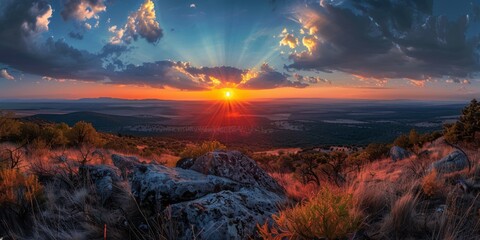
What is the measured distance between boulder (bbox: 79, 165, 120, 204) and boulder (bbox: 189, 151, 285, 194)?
1615 mm

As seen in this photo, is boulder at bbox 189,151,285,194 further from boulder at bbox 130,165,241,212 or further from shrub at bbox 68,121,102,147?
shrub at bbox 68,121,102,147

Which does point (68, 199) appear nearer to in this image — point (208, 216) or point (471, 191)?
point (208, 216)

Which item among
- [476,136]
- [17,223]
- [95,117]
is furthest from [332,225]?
[95,117]

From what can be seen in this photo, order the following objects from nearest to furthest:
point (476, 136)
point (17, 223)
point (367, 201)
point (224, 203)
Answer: point (224, 203), point (17, 223), point (367, 201), point (476, 136)

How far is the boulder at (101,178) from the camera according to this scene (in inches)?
210

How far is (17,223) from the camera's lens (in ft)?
13.8

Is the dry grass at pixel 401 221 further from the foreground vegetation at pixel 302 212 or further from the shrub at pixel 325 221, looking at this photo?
the shrub at pixel 325 221

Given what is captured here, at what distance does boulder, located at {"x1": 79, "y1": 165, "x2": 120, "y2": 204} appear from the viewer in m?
5.34

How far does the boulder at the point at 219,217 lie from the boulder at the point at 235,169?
5.96 ft

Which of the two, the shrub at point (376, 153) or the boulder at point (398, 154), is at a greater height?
the boulder at point (398, 154)

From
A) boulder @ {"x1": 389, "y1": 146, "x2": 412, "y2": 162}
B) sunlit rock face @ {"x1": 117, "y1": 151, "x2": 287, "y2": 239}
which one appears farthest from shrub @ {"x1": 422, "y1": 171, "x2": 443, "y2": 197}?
boulder @ {"x1": 389, "y1": 146, "x2": 412, "y2": 162}

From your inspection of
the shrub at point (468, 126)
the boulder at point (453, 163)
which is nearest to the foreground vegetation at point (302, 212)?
the boulder at point (453, 163)

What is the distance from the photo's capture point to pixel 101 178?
20.0ft

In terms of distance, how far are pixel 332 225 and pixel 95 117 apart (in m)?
204
